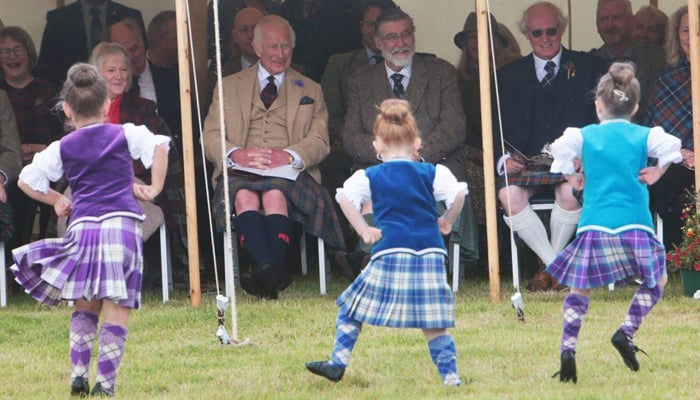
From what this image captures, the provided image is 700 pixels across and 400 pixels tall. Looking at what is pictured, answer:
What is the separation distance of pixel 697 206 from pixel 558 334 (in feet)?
5.25

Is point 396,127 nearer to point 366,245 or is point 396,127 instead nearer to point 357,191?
point 357,191

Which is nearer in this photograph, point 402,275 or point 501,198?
point 402,275

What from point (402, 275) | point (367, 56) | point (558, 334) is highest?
point (367, 56)

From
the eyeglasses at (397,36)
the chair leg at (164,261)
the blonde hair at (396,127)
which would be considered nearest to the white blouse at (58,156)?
the blonde hair at (396,127)

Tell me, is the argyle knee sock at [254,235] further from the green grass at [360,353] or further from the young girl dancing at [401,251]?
the young girl dancing at [401,251]

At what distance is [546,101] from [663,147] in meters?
3.30

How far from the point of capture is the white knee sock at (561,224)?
898 cm

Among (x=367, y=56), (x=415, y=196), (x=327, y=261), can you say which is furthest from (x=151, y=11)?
(x=415, y=196)

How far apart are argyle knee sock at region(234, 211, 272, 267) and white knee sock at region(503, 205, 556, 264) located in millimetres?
1394

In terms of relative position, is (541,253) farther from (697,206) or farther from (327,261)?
(327,261)

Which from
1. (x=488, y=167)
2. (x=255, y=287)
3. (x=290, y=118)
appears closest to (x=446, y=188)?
(x=488, y=167)

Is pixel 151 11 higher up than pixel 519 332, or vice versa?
pixel 151 11

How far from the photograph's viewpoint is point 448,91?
9602 millimetres

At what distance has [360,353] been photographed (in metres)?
7.10
